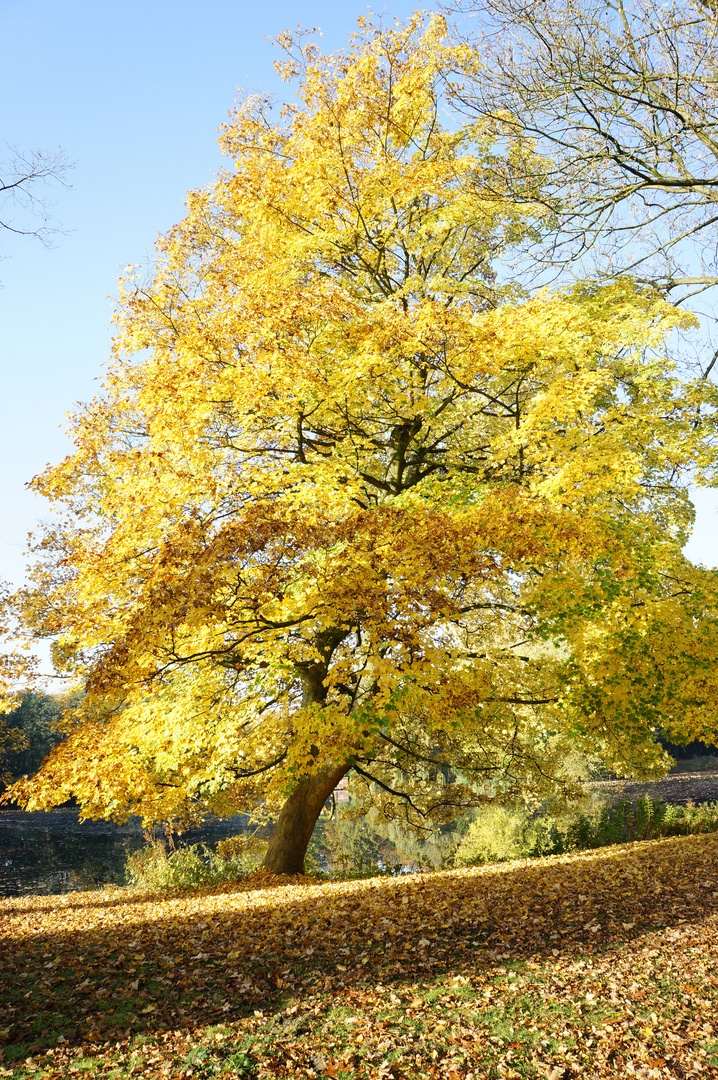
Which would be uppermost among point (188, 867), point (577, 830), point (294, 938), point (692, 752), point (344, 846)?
A: point (294, 938)

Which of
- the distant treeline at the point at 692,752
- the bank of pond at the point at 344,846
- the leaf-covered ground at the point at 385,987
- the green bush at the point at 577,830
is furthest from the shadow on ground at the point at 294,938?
the distant treeline at the point at 692,752

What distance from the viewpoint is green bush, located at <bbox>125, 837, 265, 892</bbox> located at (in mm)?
12812

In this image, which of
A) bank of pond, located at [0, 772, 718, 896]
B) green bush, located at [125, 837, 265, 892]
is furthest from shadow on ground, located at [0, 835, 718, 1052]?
bank of pond, located at [0, 772, 718, 896]

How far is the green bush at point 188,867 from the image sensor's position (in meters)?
12.8

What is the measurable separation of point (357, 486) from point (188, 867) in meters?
8.77

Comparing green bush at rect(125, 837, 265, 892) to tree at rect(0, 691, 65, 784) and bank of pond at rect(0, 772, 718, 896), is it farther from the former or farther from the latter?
tree at rect(0, 691, 65, 784)

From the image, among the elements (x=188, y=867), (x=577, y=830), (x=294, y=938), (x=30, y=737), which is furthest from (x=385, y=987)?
(x=30, y=737)

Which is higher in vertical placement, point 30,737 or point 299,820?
point 30,737

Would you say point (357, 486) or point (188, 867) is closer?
point (357, 486)

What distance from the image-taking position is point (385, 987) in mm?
5238

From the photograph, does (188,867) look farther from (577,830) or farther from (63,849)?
(63,849)

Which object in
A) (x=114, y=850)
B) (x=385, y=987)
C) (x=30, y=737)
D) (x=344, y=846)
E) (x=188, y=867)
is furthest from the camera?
(x=30, y=737)

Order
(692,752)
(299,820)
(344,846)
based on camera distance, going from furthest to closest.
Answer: (692,752), (344,846), (299,820)

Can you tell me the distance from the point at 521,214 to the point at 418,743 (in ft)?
36.7
